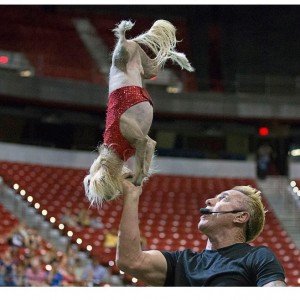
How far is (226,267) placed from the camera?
7.80ft

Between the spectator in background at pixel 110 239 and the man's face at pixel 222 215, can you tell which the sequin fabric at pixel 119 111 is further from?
the spectator in background at pixel 110 239

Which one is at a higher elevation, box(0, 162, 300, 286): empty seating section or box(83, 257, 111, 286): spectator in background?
box(0, 162, 300, 286): empty seating section

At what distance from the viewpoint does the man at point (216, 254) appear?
7.49ft

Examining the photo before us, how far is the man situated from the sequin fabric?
0.11m

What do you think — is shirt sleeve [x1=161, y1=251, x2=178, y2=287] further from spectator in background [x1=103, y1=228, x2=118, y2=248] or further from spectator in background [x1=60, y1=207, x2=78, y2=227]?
spectator in background [x1=60, y1=207, x2=78, y2=227]

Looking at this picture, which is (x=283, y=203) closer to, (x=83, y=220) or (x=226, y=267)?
(x=83, y=220)

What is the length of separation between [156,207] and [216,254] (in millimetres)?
10318

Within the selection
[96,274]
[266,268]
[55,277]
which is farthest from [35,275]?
[266,268]

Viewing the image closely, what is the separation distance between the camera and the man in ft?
7.49

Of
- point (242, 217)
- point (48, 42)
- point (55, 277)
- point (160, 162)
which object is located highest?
point (48, 42)

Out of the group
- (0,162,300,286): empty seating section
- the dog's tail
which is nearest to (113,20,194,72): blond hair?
the dog's tail

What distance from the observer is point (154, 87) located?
14.7m

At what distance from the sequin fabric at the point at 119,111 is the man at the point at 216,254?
11 centimetres

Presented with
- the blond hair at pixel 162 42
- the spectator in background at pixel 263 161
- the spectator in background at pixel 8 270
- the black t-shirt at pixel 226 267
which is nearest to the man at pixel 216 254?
the black t-shirt at pixel 226 267
